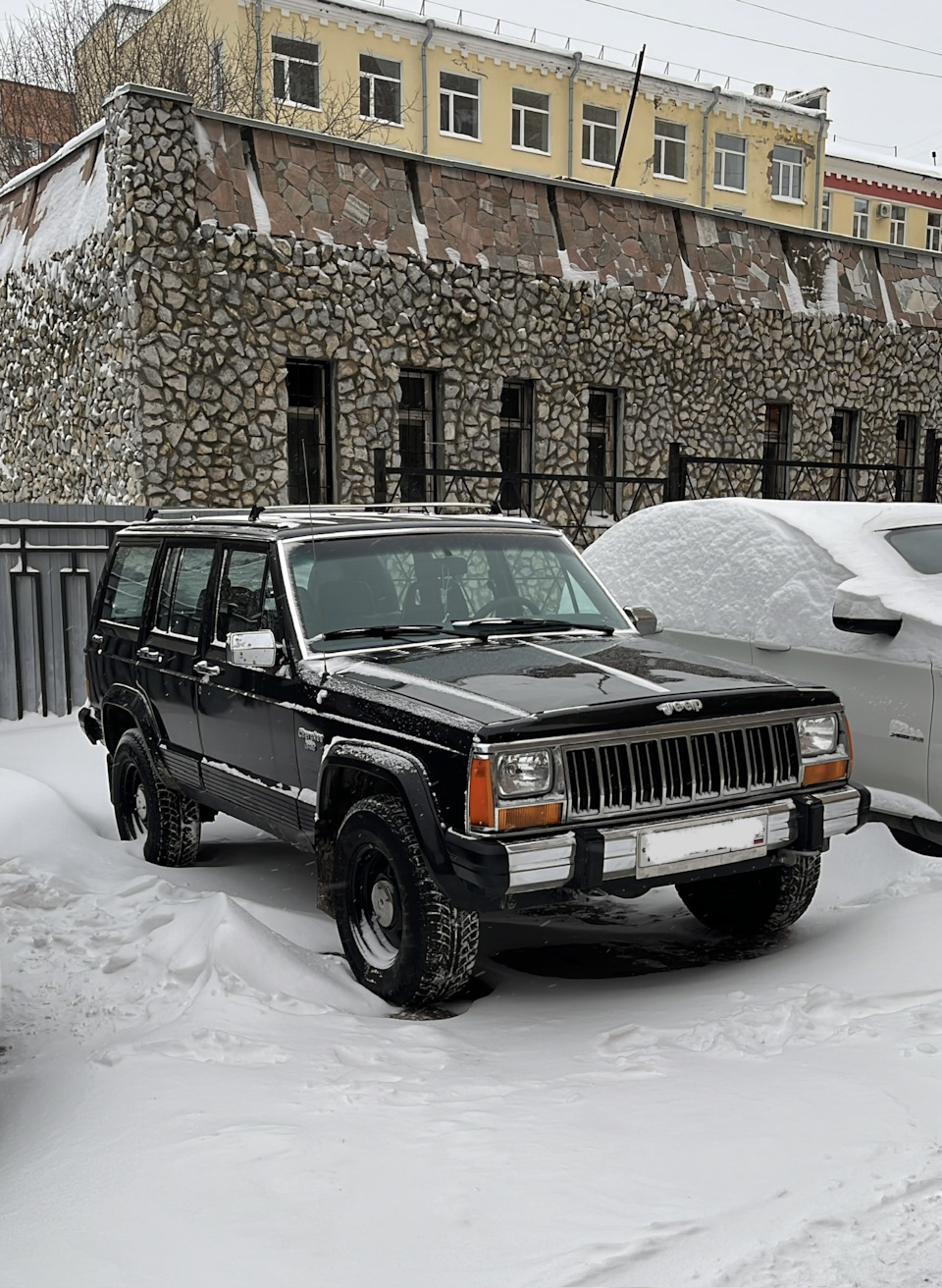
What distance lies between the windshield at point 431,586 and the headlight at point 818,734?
3.88 feet

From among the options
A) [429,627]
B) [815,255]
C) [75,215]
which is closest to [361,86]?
[815,255]

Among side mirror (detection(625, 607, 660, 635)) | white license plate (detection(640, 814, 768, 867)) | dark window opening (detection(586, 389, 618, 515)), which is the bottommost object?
white license plate (detection(640, 814, 768, 867))

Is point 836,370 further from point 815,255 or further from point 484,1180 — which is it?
point 484,1180

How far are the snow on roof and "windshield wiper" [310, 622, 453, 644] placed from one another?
208 cm

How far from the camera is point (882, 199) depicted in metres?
42.6

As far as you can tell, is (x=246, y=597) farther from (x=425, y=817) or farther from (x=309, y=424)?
(x=309, y=424)

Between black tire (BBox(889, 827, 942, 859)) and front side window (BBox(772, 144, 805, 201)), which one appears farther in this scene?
front side window (BBox(772, 144, 805, 201))

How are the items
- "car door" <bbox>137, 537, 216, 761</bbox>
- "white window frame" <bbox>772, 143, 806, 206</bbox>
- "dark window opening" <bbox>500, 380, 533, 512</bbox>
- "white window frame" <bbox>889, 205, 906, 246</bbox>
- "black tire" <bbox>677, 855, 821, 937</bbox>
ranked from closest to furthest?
1. "black tire" <bbox>677, 855, 821, 937</bbox>
2. "car door" <bbox>137, 537, 216, 761</bbox>
3. "dark window opening" <bbox>500, 380, 533, 512</bbox>
4. "white window frame" <bbox>772, 143, 806, 206</bbox>
5. "white window frame" <bbox>889, 205, 906, 246</bbox>

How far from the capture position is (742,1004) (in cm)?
414

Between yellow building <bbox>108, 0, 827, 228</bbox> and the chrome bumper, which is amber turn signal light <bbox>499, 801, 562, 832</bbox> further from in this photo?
yellow building <bbox>108, 0, 827, 228</bbox>

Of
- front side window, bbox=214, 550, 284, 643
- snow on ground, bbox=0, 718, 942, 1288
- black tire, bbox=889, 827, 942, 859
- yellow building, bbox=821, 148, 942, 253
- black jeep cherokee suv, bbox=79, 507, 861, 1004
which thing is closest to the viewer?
snow on ground, bbox=0, 718, 942, 1288

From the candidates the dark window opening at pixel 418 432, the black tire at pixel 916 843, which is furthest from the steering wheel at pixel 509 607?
the dark window opening at pixel 418 432

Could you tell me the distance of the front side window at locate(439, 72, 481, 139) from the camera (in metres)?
32.8

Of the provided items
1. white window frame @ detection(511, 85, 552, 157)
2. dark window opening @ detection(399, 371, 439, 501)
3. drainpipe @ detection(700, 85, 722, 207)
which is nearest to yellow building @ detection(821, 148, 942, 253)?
drainpipe @ detection(700, 85, 722, 207)
